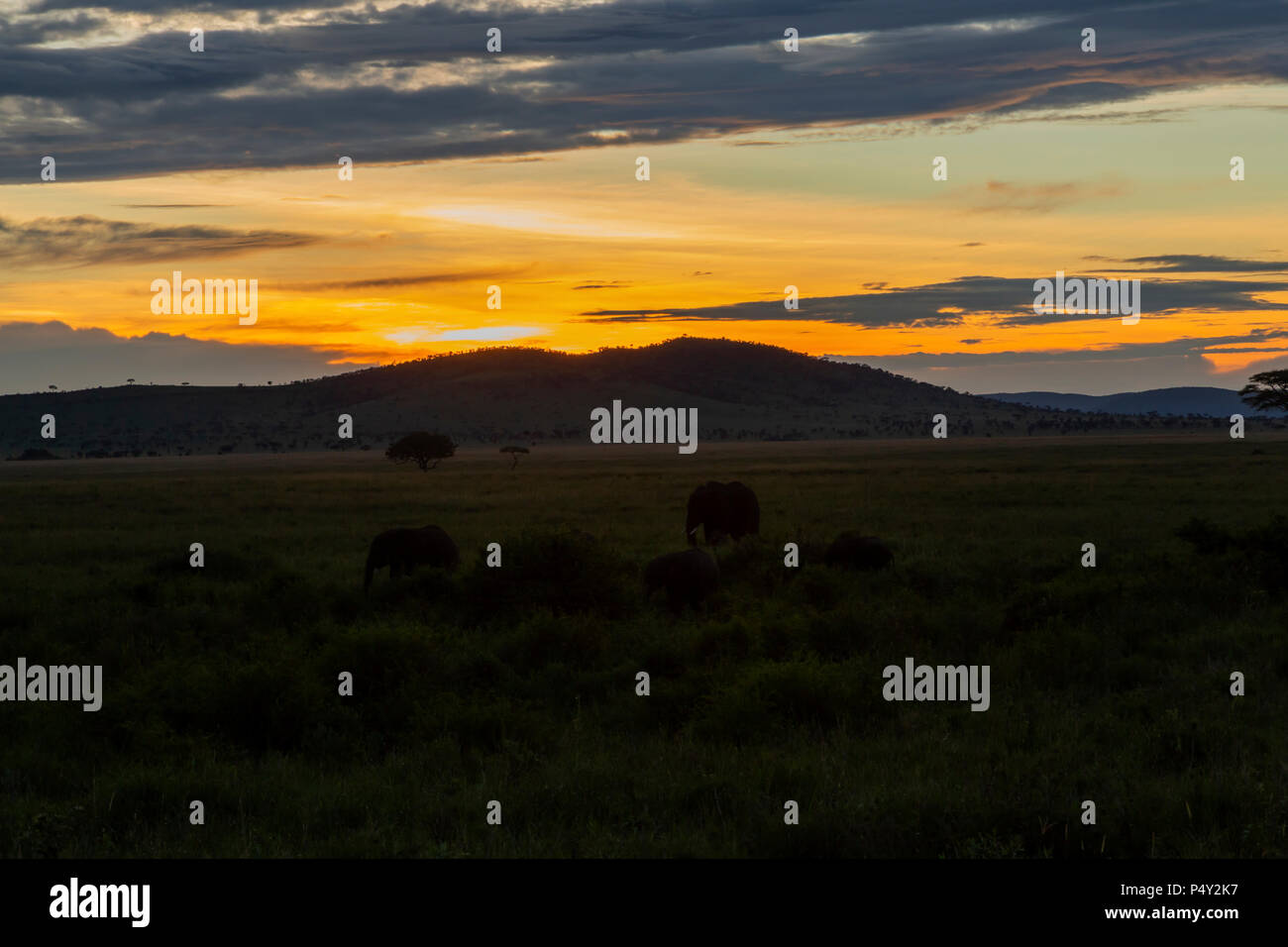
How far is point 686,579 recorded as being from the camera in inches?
608

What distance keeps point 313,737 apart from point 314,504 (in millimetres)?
29948

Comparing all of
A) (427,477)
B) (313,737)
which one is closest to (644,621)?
(313,737)

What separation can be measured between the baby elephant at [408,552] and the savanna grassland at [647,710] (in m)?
0.87

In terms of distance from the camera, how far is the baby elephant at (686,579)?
15461 mm

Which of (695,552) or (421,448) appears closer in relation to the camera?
(695,552)

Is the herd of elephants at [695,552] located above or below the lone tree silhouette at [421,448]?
below

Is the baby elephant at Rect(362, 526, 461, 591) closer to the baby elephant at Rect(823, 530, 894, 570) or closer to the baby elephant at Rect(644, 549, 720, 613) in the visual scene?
the baby elephant at Rect(644, 549, 720, 613)

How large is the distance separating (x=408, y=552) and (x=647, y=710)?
8865 millimetres

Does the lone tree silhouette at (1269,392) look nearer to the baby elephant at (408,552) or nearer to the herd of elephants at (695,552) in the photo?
the herd of elephants at (695,552)

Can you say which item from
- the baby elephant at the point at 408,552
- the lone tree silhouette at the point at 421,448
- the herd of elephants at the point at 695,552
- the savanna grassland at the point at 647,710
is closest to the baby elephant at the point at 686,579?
the herd of elephants at the point at 695,552

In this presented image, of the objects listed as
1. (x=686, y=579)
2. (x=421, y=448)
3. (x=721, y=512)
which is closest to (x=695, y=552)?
(x=686, y=579)

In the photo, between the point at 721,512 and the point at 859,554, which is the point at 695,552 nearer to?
the point at 859,554
